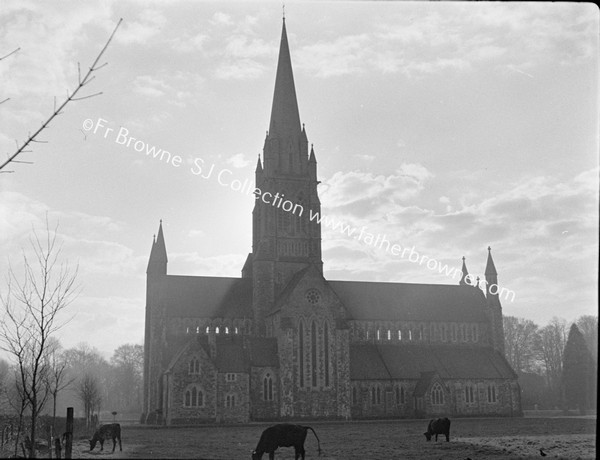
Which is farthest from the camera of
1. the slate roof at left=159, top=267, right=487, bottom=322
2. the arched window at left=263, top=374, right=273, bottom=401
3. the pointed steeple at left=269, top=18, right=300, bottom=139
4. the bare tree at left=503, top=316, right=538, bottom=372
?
the bare tree at left=503, top=316, right=538, bottom=372

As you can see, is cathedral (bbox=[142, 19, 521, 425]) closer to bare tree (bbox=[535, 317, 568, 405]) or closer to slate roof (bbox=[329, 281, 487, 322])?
slate roof (bbox=[329, 281, 487, 322])

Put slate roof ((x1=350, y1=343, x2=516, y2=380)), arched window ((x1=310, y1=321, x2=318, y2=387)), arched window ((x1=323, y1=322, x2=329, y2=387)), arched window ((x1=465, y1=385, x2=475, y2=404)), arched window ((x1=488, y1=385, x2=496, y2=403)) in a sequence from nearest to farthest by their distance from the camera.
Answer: arched window ((x1=310, y1=321, x2=318, y2=387)) → arched window ((x1=323, y1=322, x2=329, y2=387)) → slate roof ((x1=350, y1=343, x2=516, y2=380)) → arched window ((x1=465, y1=385, x2=475, y2=404)) → arched window ((x1=488, y1=385, x2=496, y2=403))

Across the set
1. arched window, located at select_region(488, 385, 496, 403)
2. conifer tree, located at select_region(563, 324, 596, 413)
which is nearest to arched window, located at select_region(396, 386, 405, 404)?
arched window, located at select_region(488, 385, 496, 403)

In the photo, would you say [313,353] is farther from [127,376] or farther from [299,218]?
[127,376]

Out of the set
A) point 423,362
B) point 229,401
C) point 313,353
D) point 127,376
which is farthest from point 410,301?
point 127,376

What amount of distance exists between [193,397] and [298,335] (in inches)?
452

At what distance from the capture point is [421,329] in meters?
74.5

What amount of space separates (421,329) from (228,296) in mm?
21862

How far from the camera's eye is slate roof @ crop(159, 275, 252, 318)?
67.3m

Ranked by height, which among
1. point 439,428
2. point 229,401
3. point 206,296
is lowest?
point 229,401

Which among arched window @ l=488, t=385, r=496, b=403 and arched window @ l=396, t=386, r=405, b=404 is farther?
arched window @ l=488, t=385, r=496, b=403

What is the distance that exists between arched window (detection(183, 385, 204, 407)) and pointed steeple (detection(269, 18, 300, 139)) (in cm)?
2910

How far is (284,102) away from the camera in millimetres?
74688

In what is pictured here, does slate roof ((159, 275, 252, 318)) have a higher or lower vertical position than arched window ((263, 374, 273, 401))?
higher
